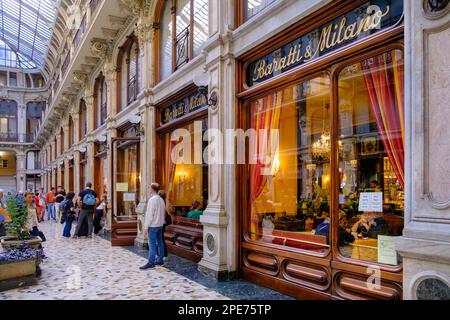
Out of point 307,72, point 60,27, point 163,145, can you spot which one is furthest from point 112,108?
point 60,27

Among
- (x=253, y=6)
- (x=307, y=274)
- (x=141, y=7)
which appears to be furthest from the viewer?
(x=141, y=7)

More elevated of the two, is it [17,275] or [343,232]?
[343,232]

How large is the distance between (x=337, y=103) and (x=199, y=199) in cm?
397

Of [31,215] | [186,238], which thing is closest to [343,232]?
[186,238]

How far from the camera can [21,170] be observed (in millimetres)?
37969

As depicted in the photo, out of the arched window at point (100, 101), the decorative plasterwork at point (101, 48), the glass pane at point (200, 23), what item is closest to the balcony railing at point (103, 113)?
the arched window at point (100, 101)

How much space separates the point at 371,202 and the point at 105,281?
12.4 ft

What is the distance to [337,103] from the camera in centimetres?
440

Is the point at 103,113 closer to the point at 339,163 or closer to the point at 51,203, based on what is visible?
the point at 51,203

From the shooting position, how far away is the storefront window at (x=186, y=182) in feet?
24.6

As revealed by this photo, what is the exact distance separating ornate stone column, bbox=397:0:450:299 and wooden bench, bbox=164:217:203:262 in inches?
166

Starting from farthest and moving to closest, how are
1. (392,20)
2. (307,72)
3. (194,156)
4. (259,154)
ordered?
(194,156) < (259,154) < (307,72) < (392,20)

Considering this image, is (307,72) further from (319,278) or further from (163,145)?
(163,145)
